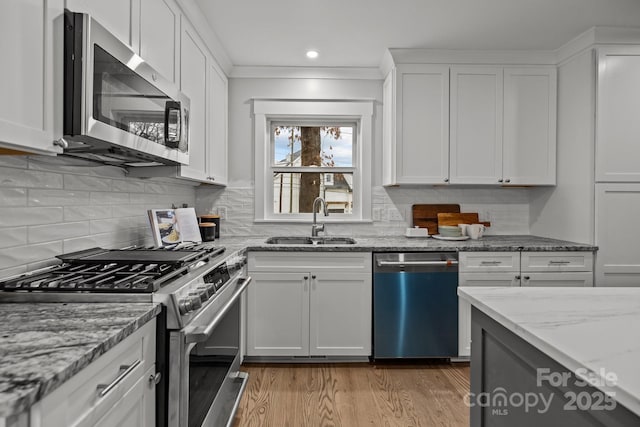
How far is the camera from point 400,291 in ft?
8.93

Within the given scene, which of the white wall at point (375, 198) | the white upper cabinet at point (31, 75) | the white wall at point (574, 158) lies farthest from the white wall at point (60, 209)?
the white wall at point (574, 158)

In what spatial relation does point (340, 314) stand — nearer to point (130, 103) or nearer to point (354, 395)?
point (354, 395)

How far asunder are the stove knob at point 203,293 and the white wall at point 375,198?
192 cm

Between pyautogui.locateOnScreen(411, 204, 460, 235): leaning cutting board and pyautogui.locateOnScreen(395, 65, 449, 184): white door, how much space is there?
14.4 inches

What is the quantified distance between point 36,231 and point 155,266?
0.46m

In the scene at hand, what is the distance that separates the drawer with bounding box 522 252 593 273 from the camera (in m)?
2.73

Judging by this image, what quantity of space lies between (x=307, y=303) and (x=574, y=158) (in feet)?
7.49

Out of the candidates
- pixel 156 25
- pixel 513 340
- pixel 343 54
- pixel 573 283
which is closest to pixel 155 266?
pixel 156 25

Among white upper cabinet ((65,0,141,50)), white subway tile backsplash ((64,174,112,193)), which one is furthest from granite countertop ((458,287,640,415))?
white subway tile backsplash ((64,174,112,193))

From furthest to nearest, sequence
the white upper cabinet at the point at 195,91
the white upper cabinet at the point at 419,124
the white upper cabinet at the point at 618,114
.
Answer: the white upper cabinet at the point at 419,124, the white upper cabinet at the point at 618,114, the white upper cabinet at the point at 195,91

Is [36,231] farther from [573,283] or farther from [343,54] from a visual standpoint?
[573,283]

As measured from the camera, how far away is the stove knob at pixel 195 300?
1336 millimetres

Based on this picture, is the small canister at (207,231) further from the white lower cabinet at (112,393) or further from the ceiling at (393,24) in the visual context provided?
the white lower cabinet at (112,393)

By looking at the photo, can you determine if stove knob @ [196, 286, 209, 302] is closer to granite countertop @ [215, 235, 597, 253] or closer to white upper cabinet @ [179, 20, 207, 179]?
white upper cabinet @ [179, 20, 207, 179]
